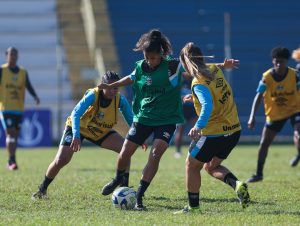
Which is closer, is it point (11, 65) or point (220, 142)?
point (220, 142)

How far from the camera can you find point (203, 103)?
780 cm

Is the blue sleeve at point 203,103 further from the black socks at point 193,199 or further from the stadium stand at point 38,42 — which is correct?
the stadium stand at point 38,42

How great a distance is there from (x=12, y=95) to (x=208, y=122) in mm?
7825

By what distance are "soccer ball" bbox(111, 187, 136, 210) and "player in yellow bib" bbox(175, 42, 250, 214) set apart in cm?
66

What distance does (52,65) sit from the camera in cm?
2805

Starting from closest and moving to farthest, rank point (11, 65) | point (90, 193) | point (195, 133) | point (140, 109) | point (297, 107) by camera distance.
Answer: point (195, 133), point (140, 109), point (90, 193), point (297, 107), point (11, 65)

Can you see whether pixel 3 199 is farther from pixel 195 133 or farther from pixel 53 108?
pixel 53 108

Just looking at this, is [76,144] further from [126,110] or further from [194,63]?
[194,63]

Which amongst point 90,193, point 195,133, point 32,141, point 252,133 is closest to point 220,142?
point 195,133

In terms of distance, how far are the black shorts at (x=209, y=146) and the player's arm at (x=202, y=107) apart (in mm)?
340

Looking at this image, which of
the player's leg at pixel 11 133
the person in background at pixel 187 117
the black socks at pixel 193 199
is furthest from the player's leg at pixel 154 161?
the person in background at pixel 187 117

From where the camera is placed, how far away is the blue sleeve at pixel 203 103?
7707 millimetres

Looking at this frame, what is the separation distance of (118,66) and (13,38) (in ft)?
16.5

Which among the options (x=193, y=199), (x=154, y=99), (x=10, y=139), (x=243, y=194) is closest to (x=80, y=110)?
(x=154, y=99)
